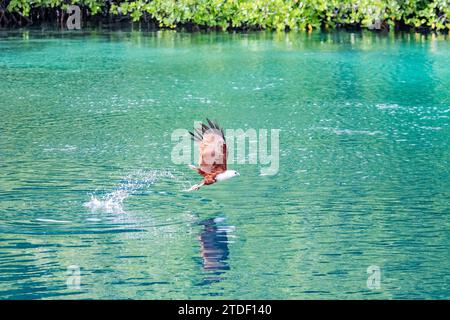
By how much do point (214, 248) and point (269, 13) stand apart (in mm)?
18353

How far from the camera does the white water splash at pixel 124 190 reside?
830cm

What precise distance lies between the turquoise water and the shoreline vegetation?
7082 millimetres

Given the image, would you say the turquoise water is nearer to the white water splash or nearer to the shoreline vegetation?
the white water splash

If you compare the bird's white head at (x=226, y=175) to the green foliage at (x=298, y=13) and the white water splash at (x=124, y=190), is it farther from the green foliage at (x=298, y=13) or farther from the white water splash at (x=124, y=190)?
the green foliage at (x=298, y=13)

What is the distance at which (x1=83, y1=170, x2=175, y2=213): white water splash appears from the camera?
8297 mm

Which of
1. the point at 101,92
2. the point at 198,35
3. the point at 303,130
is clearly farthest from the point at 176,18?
the point at 303,130

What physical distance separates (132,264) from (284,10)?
1864cm
